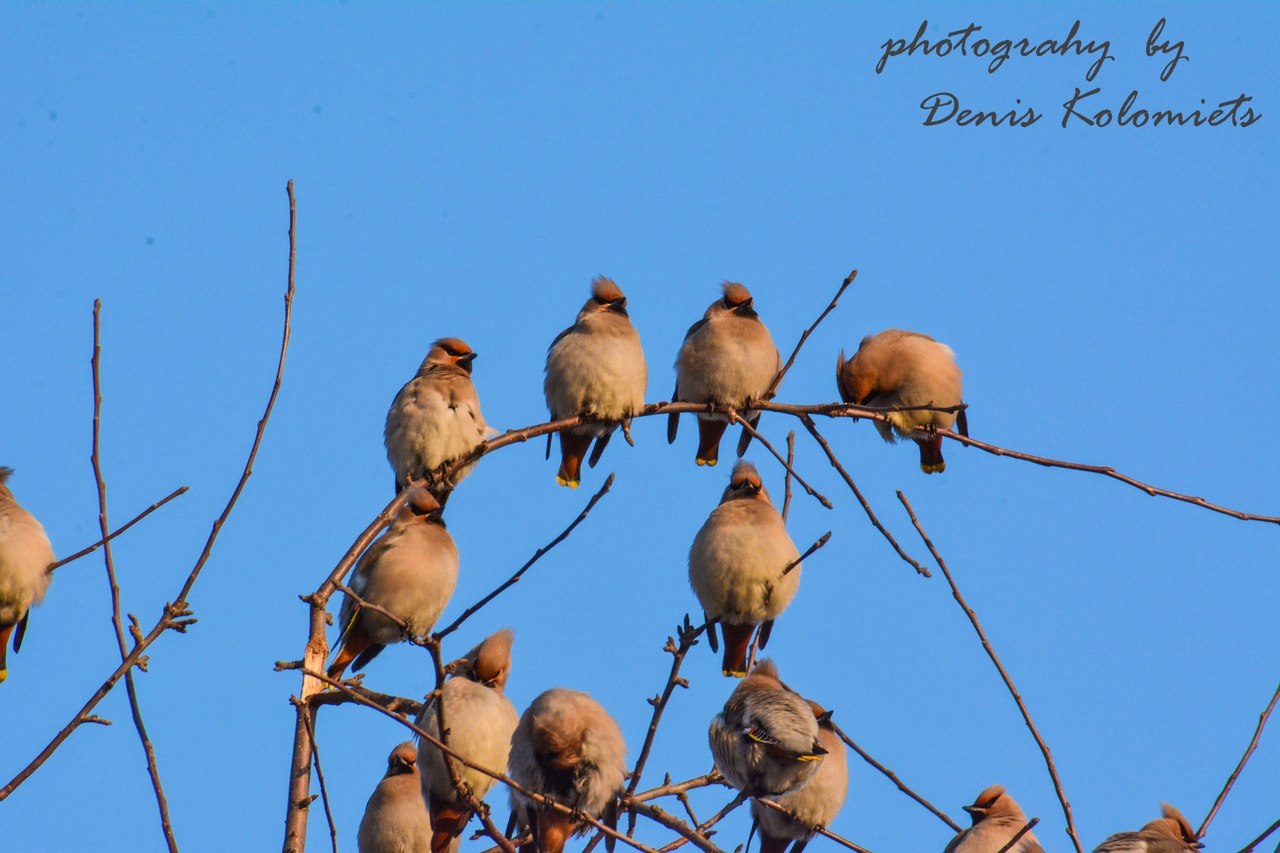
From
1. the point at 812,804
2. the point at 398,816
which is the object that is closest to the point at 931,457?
the point at 812,804

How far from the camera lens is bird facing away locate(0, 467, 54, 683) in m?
6.37

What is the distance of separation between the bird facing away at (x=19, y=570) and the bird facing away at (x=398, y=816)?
5.42 ft

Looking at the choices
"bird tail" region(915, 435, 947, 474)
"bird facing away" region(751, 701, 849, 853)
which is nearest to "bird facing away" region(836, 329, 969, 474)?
"bird tail" region(915, 435, 947, 474)

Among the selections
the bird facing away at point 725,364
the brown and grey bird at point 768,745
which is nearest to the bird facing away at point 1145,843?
the brown and grey bird at point 768,745

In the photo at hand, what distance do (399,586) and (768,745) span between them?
71.3 inches

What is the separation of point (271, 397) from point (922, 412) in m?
4.80

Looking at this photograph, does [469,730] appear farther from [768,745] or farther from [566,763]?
[768,745]

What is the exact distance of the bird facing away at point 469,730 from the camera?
5.75m

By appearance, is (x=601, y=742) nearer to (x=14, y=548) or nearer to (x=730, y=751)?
(x=730, y=751)

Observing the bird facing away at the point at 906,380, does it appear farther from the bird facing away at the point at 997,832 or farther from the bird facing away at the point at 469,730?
the bird facing away at the point at 469,730

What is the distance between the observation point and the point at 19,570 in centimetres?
637

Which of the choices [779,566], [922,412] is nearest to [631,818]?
[779,566]

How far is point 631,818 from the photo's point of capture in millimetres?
4391

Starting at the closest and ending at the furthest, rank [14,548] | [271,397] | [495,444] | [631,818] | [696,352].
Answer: [271,397], [631,818], [495,444], [14,548], [696,352]
